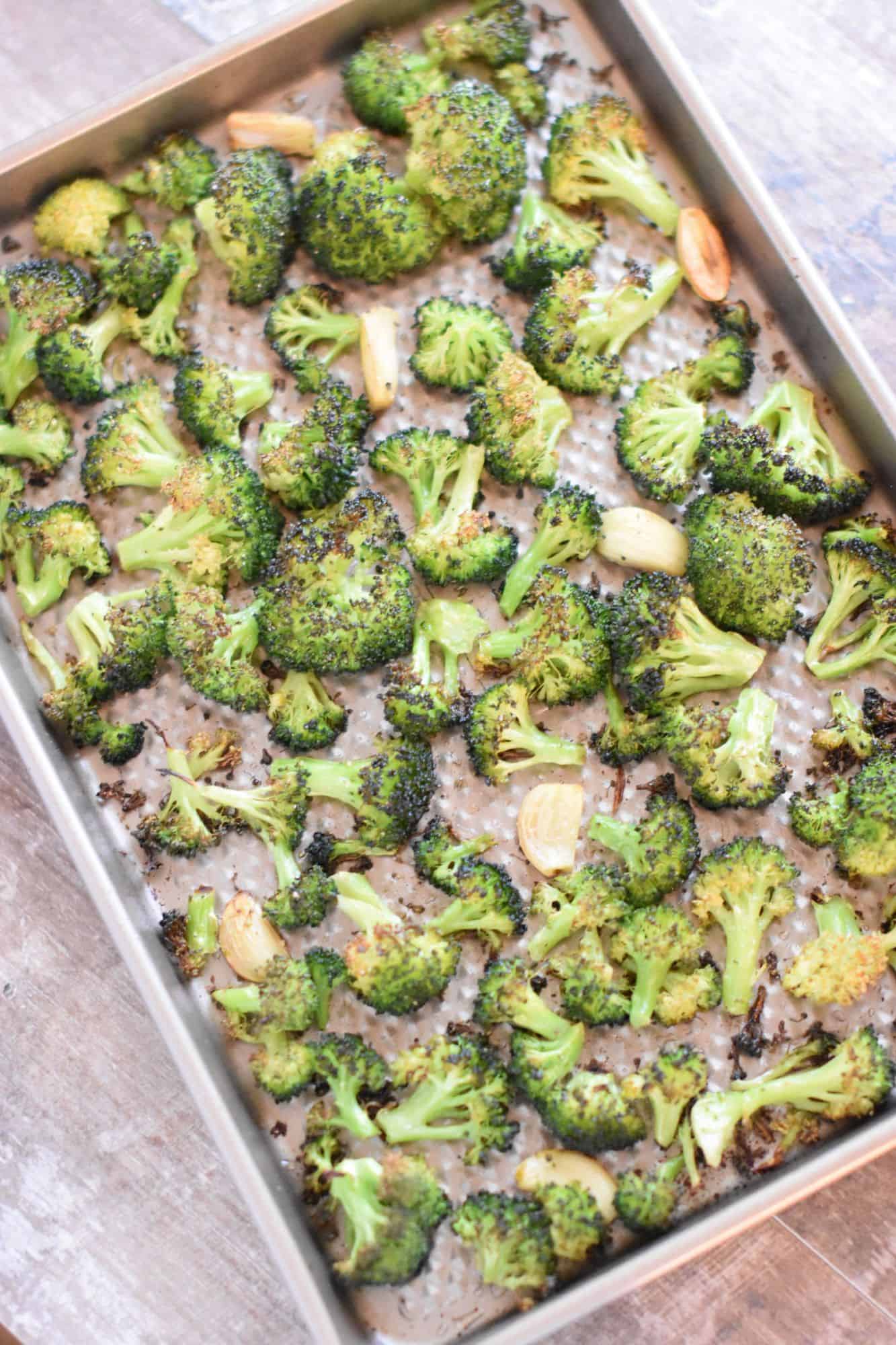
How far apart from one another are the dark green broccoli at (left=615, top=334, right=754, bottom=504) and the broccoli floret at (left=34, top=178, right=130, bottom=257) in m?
0.97

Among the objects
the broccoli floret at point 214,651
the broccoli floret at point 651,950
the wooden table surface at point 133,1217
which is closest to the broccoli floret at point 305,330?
the broccoli floret at point 214,651

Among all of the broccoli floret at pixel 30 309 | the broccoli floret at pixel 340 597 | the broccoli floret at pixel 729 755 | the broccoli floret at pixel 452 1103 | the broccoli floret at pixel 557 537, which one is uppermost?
the broccoli floret at pixel 30 309

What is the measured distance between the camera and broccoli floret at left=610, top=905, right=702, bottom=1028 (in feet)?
6.13

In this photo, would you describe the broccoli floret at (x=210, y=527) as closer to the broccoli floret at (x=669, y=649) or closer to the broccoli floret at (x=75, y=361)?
the broccoli floret at (x=75, y=361)

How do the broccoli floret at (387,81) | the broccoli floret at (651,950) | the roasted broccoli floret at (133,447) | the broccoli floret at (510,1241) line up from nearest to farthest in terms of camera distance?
the broccoli floret at (510,1241) < the broccoli floret at (651,950) < the roasted broccoli floret at (133,447) < the broccoli floret at (387,81)

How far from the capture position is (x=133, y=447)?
6.82ft

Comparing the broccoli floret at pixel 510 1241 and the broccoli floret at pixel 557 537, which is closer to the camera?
the broccoli floret at pixel 510 1241

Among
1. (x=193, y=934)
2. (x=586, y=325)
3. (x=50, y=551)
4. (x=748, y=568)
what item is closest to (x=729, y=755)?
(x=748, y=568)

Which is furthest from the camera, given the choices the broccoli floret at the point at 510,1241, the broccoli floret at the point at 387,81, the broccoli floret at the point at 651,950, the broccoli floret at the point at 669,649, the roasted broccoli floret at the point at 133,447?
the broccoli floret at the point at 387,81

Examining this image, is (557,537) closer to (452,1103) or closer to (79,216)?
(452,1103)

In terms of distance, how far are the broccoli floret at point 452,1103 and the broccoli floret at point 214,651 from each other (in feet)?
2.04

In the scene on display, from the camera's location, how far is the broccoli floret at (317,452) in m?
2.04

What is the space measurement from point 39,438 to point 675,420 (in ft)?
3.56

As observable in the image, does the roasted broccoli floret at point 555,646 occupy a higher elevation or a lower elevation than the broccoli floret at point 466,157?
lower
